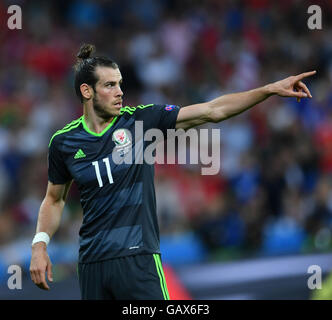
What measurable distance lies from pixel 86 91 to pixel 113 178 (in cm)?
70

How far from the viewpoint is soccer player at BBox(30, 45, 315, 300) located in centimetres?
500

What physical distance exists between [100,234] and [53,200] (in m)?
0.62

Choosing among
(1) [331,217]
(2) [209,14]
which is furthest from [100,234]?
(2) [209,14]

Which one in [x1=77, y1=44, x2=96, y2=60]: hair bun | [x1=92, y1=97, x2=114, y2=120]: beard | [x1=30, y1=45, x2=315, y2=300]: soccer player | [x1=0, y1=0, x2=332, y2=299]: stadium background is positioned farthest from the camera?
[x1=0, y1=0, x2=332, y2=299]: stadium background

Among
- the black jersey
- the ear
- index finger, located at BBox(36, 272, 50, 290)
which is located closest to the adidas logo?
the black jersey

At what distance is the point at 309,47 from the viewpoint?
1273 centimetres

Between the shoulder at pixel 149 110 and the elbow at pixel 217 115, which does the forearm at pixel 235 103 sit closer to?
the elbow at pixel 217 115

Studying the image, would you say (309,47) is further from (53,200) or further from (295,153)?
(53,200)

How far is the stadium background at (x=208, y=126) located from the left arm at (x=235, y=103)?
327cm

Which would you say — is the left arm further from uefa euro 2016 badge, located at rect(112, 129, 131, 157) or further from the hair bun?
the hair bun

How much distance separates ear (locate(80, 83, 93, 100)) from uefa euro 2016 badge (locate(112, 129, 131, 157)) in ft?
1.10

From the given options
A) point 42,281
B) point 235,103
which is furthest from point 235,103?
point 42,281

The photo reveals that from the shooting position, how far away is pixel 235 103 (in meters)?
4.98
